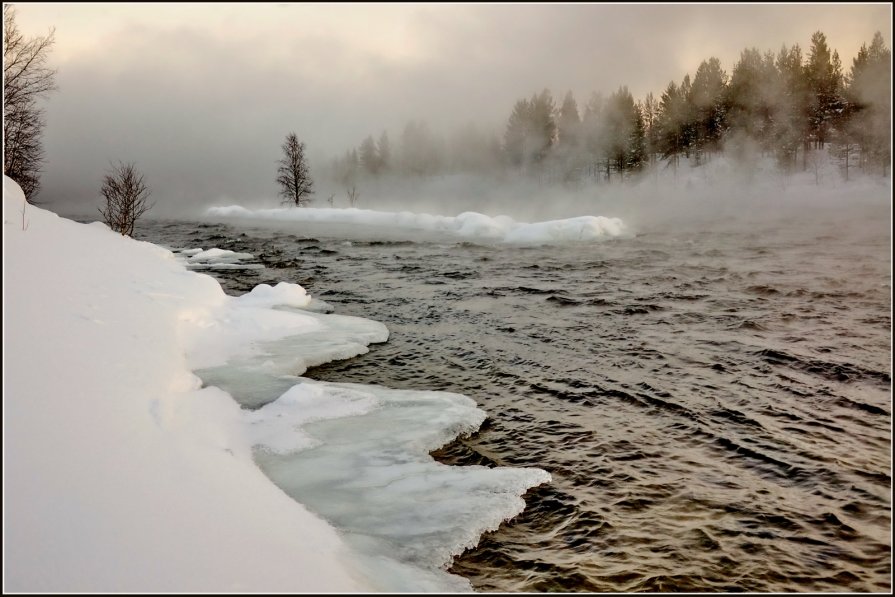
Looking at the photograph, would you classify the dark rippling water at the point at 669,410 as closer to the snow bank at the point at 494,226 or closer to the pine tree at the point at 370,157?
the snow bank at the point at 494,226

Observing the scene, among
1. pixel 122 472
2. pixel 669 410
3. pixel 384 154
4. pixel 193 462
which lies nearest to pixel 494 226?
pixel 669 410

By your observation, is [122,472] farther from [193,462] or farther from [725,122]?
[725,122]

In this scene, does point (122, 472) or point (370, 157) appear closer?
point (122, 472)

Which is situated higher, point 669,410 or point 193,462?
point 193,462

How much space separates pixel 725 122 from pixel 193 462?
231 feet

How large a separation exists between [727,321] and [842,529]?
7.83m

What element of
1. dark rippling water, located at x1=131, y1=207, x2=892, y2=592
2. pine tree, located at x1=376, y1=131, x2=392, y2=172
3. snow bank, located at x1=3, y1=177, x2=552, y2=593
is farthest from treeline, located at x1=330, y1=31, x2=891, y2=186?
snow bank, located at x1=3, y1=177, x2=552, y2=593

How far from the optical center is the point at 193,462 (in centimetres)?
426

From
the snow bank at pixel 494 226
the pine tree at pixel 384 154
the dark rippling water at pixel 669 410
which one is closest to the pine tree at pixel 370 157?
the pine tree at pixel 384 154

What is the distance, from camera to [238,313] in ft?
37.2

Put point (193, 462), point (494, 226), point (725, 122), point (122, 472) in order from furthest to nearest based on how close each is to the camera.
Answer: point (725, 122)
point (494, 226)
point (193, 462)
point (122, 472)

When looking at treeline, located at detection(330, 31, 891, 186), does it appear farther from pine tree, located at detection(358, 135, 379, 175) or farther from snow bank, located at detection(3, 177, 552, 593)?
snow bank, located at detection(3, 177, 552, 593)

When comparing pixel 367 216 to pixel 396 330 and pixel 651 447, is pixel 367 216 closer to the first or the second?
pixel 396 330

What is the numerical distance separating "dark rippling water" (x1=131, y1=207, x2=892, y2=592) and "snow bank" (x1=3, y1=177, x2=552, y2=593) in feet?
1.80
